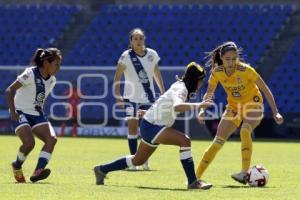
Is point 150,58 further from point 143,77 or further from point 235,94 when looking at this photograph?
point 235,94

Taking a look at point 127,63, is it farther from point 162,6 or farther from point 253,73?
point 162,6

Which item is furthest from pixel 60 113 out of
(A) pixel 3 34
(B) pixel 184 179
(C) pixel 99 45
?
(B) pixel 184 179

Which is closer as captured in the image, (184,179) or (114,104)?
(184,179)

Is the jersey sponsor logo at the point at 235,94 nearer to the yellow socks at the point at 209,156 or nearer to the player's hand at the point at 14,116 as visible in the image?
the yellow socks at the point at 209,156

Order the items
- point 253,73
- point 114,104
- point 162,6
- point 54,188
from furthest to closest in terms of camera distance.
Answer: point 162,6
point 114,104
point 253,73
point 54,188

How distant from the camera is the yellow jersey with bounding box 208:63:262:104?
11.5m

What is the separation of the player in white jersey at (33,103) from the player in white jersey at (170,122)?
135cm

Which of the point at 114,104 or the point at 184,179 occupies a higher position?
the point at 184,179

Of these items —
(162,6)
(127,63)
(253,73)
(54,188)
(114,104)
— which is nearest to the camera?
(54,188)

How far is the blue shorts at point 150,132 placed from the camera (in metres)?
10.6

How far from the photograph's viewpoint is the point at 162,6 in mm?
30672

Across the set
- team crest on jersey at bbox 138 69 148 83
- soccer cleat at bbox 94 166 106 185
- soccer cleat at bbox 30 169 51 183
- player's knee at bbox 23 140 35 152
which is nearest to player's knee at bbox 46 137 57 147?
player's knee at bbox 23 140 35 152

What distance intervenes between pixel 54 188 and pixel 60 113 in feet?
48.1

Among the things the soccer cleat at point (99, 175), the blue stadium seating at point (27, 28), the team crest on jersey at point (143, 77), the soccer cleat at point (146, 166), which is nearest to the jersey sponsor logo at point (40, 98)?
the soccer cleat at point (99, 175)
